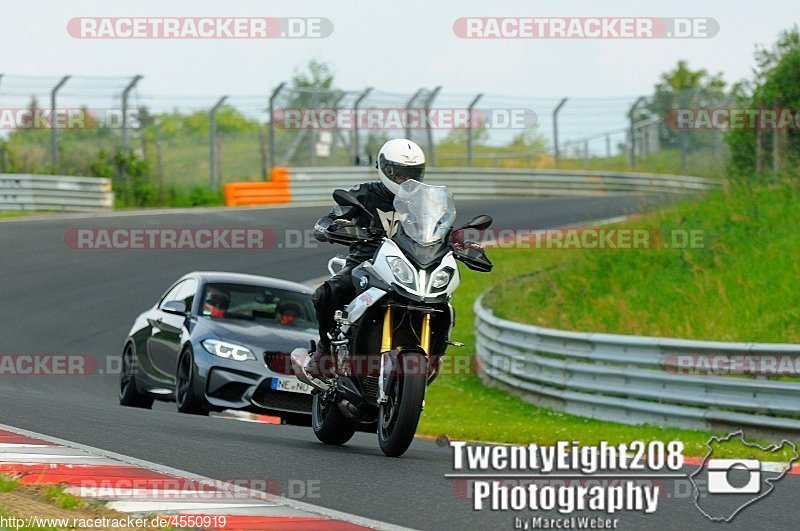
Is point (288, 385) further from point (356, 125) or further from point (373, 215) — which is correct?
point (356, 125)

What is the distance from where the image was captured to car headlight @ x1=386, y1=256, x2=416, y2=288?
827cm

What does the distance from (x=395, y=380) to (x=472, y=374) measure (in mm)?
10007

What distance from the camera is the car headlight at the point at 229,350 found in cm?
1248

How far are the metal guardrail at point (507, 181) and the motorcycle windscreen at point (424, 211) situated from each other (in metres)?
25.7

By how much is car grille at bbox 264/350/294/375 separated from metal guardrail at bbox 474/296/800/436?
132 inches

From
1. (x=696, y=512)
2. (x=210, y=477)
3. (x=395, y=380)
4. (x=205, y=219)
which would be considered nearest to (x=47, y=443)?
(x=210, y=477)

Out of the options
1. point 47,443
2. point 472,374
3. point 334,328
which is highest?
point 334,328

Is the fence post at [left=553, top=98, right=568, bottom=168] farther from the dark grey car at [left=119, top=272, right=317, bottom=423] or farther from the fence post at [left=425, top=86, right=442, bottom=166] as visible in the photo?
the dark grey car at [left=119, top=272, right=317, bottom=423]

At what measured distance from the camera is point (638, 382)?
13.4 m

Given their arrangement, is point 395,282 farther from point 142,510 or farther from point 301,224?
point 301,224

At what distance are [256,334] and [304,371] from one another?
322 cm

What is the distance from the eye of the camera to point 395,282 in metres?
8.28

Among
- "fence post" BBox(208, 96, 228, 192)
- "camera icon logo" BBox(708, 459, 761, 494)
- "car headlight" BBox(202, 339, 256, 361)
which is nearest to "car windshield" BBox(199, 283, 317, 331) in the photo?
"car headlight" BBox(202, 339, 256, 361)

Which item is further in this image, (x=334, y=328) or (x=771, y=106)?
(x=771, y=106)
